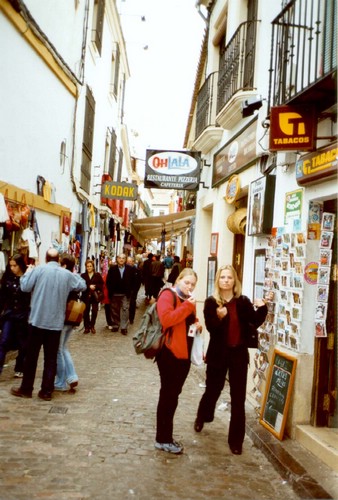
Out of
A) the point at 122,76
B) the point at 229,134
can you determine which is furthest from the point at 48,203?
the point at 122,76

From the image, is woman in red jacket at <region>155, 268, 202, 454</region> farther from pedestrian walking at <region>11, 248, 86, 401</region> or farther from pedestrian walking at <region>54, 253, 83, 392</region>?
pedestrian walking at <region>54, 253, 83, 392</region>

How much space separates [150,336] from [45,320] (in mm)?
1980

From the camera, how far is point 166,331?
4883 mm

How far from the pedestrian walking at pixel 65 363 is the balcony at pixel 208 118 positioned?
479 centimetres

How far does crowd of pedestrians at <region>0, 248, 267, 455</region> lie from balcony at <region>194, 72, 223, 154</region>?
4.77 meters

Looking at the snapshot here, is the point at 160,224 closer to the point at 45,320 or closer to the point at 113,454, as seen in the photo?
the point at 45,320

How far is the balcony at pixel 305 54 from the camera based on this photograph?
16.4 ft

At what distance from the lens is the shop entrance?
530 centimetres

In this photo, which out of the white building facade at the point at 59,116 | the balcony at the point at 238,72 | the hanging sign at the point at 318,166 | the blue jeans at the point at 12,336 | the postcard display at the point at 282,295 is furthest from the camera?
the white building facade at the point at 59,116

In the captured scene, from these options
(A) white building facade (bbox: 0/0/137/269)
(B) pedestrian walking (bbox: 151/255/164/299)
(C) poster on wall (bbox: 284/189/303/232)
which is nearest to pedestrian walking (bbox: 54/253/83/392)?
(A) white building facade (bbox: 0/0/137/269)

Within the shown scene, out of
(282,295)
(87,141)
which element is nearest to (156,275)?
(87,141)

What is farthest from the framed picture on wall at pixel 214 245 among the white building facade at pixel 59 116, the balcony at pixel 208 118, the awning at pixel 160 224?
the awning at pixel 160 224

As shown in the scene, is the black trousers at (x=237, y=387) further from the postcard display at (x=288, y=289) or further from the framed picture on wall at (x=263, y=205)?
the framed picture on wall at (x=263, y=205)

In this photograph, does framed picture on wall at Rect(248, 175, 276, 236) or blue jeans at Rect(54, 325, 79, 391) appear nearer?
framed picture on wall at Rect(248, 175, 276, 236)
